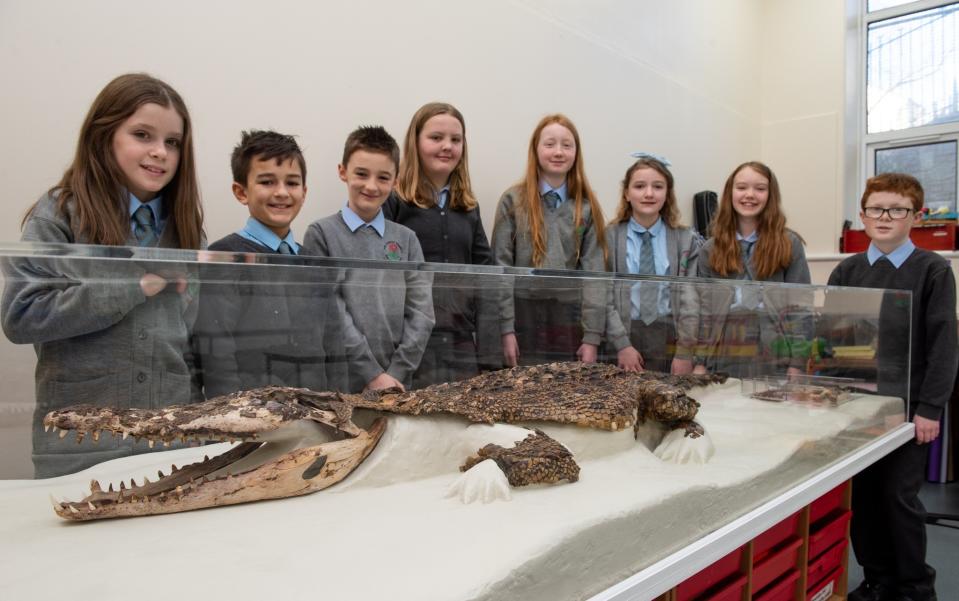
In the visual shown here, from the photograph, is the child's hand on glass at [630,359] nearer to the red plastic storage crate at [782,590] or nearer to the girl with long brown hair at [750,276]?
the girl with long brown hair at [750,276]

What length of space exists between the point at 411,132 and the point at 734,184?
176cm

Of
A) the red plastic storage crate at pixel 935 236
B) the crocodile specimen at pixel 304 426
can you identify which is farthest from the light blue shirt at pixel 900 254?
the red plastic storage crate at pixel 935 236

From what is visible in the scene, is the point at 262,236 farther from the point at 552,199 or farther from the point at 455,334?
the point at 552,199

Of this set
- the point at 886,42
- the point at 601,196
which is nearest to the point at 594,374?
the point at 601,196

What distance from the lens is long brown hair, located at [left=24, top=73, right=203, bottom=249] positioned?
1500mm

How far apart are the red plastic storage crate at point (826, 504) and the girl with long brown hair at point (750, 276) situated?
48cm

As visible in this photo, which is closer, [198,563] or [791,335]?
[198,563]

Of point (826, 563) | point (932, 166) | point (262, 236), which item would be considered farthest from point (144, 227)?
point (932, 166)

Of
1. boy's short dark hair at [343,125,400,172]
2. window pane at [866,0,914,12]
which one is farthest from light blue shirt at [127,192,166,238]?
window pane at [866,0,914,12]

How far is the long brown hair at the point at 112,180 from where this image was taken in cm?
150

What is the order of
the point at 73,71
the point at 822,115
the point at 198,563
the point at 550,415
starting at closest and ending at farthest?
the point at 198,563
the point at 550,415
the point at 73,71
the point at 822,115

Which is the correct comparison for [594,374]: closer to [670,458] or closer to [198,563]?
[670,458]

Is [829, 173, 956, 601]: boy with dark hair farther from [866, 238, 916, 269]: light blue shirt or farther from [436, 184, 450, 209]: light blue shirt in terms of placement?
[436, 184, 450, 209]: light blue shirt

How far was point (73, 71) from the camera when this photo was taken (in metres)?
2.40
